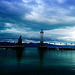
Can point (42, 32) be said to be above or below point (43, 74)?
above

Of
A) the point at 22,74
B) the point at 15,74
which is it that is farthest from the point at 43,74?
the point at 15,74

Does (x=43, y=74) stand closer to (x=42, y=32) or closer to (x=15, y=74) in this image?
(x=15, y=74)

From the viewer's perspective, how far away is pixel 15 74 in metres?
26.4

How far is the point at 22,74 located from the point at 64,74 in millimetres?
10815

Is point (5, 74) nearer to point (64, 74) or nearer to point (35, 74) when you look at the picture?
point (35, 74)

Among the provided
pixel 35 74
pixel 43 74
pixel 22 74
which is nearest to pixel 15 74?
pixel 22 74

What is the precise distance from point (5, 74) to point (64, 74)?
15.0 meters

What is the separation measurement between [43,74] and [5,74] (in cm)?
945

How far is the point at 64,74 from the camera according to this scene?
2770 cm

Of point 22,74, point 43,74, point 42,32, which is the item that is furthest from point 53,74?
point 42,32

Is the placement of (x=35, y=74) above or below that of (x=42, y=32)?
below

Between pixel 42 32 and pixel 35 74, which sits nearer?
pixel 35 74

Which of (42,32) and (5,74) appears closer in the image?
(5,74)

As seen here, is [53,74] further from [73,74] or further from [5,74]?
[5,74]
